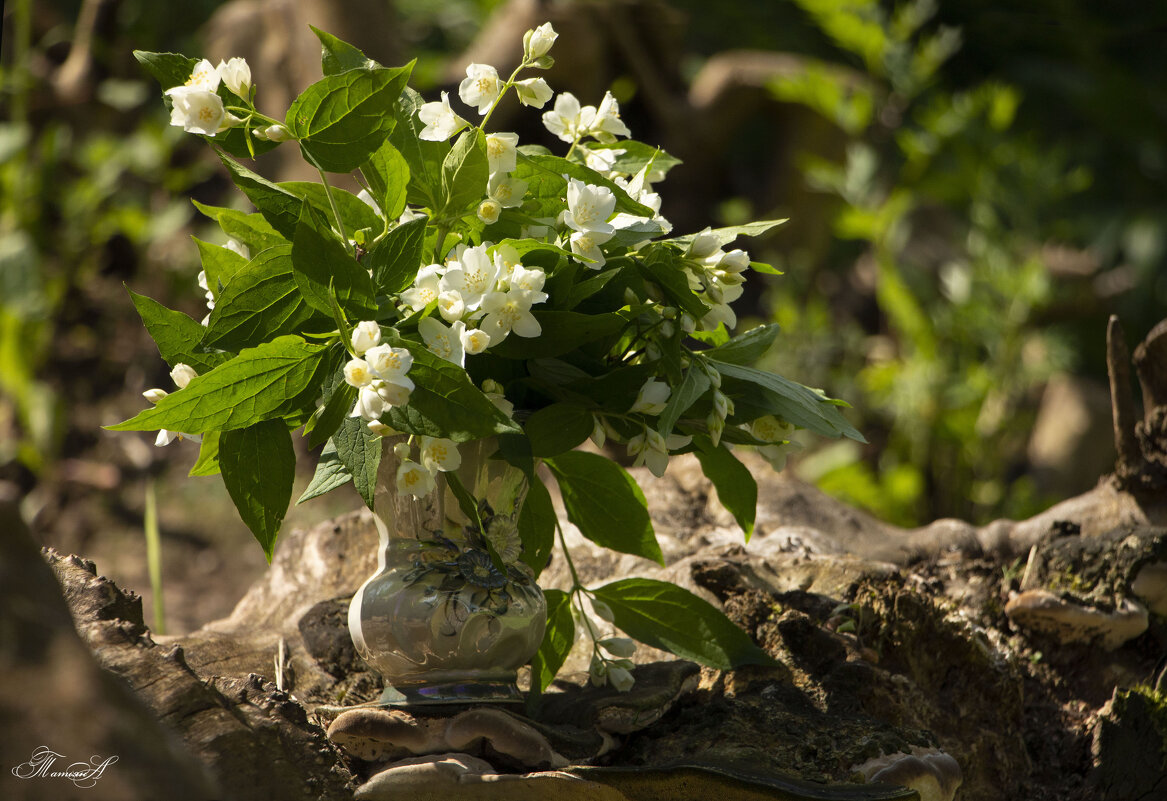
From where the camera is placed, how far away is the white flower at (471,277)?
0.69 meters

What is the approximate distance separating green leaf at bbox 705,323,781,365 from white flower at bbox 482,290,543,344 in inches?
7.8

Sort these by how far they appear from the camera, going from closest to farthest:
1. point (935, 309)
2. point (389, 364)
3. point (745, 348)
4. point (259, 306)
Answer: point (389, 364) < point (259, 306) < point (745, 348) < point (935, 309)

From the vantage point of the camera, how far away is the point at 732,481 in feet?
2.96

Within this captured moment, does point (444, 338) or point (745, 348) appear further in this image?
point (745, 348)

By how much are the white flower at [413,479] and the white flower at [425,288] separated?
126 mm

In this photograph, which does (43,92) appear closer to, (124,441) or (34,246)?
(34,246)

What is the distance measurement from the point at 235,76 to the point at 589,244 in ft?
0.96

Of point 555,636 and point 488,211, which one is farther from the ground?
point 488,211

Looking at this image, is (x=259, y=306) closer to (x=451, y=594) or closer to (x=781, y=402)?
(x=451, y=594)

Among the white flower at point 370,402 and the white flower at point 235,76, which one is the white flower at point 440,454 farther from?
the white flower at point 235,76

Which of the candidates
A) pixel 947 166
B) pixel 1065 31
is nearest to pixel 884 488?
pixel 947 166

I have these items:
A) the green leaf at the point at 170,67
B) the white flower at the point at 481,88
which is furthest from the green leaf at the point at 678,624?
the green leaf at the point at 170,67

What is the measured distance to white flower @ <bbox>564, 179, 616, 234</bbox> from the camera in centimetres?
75

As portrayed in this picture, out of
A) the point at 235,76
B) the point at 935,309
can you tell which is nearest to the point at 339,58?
the point at 235,76
